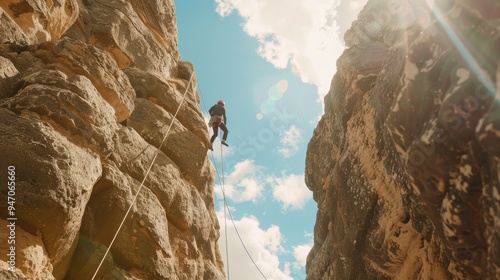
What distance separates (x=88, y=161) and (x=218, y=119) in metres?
12.6

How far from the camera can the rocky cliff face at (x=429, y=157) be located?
4.88 m

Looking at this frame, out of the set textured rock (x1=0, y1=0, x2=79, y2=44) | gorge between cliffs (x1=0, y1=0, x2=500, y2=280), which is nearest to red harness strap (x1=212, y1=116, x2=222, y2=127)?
gorge between cliffs (x1=0, y1=0, x2=500, y2=280)

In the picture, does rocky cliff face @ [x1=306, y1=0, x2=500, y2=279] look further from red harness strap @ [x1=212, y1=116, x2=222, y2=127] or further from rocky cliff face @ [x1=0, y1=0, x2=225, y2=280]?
red harness strap @ [x1=212, y1=116, x2=222, y2=127]

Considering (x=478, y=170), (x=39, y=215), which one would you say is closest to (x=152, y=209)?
(x=39, y=215)

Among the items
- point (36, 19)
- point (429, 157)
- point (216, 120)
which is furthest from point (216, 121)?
point (429, 157)

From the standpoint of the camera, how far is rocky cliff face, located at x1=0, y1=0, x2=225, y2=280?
25.7 ft

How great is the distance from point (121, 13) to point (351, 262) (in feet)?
55.1

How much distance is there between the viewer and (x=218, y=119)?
852 inches

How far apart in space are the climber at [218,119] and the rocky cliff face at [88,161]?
123 inches

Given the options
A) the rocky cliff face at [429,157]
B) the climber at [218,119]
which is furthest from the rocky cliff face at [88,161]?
the rocky cliff face at [429,157]

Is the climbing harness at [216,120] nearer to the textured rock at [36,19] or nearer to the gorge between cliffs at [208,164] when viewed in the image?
the gorge between cliffs at [208,164]

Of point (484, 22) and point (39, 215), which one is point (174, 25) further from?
point (484, 22)

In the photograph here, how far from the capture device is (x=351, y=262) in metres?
10.9

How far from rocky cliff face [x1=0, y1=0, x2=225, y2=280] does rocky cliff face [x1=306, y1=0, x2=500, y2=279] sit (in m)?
5.48
